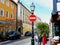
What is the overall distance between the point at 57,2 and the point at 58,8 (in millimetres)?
605

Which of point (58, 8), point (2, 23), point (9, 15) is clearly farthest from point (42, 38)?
point (9, 15)

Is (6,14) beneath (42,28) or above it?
above

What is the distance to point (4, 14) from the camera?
46.3 metres

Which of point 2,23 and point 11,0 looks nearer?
point 2,23

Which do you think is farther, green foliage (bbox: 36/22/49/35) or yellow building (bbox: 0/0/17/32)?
yellow building (bbox: 0/0/17/32)

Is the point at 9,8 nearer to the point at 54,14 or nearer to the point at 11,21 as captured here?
the point at 11,21

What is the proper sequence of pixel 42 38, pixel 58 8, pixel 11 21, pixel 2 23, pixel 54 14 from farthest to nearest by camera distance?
1. pixel 11 21
2. pixel 2 23
3. pixel 42 38
4. pixel 58 8
5. pixel 54 14

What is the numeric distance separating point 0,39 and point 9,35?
4028 mm

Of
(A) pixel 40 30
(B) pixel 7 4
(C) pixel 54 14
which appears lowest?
(A) pixel 40 30

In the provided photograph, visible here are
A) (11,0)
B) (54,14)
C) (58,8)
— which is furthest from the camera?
(11,0)

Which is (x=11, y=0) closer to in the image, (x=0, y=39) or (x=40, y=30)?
(x=0, y=39)

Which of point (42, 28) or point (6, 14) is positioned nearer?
point (42, 28)

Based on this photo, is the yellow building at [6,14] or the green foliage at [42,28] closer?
the green foliage at [42,28]

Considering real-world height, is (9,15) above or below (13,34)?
above
